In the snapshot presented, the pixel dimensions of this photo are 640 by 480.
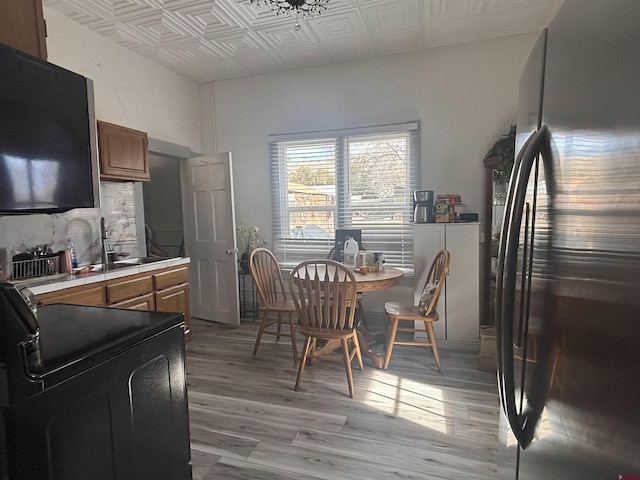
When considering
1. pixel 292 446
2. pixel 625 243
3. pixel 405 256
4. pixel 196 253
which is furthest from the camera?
pixel 196 253

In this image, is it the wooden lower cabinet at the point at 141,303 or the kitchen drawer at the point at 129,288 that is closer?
the kitchen drawer at the point at 129,288

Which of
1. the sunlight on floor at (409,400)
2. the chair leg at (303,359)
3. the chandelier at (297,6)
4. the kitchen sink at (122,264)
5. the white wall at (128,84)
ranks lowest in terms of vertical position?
the sunlight on floor at (409,400)

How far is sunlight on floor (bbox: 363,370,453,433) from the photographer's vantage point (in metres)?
2.27

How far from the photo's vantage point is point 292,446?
2031 millimetres

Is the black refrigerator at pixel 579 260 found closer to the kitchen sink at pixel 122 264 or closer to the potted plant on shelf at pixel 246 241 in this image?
the kitchen sink at pixel 122 264

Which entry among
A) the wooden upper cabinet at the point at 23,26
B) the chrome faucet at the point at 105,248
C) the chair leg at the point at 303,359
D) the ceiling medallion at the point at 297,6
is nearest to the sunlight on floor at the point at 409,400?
the chair leg at the point at 303,359

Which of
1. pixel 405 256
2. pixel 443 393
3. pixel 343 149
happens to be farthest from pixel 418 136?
pixel 443 393

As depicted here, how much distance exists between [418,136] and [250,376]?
2.93m

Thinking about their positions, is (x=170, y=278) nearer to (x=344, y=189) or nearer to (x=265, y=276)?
(x=265, y=276)

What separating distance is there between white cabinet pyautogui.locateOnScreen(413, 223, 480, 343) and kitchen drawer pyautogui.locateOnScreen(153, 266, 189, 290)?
2.41 metres

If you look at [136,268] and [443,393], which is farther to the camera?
[136,268]

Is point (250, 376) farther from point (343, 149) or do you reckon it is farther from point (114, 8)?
point (114, 8)

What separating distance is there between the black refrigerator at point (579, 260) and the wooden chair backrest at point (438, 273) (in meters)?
2.06

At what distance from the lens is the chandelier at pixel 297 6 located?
9.14ft
